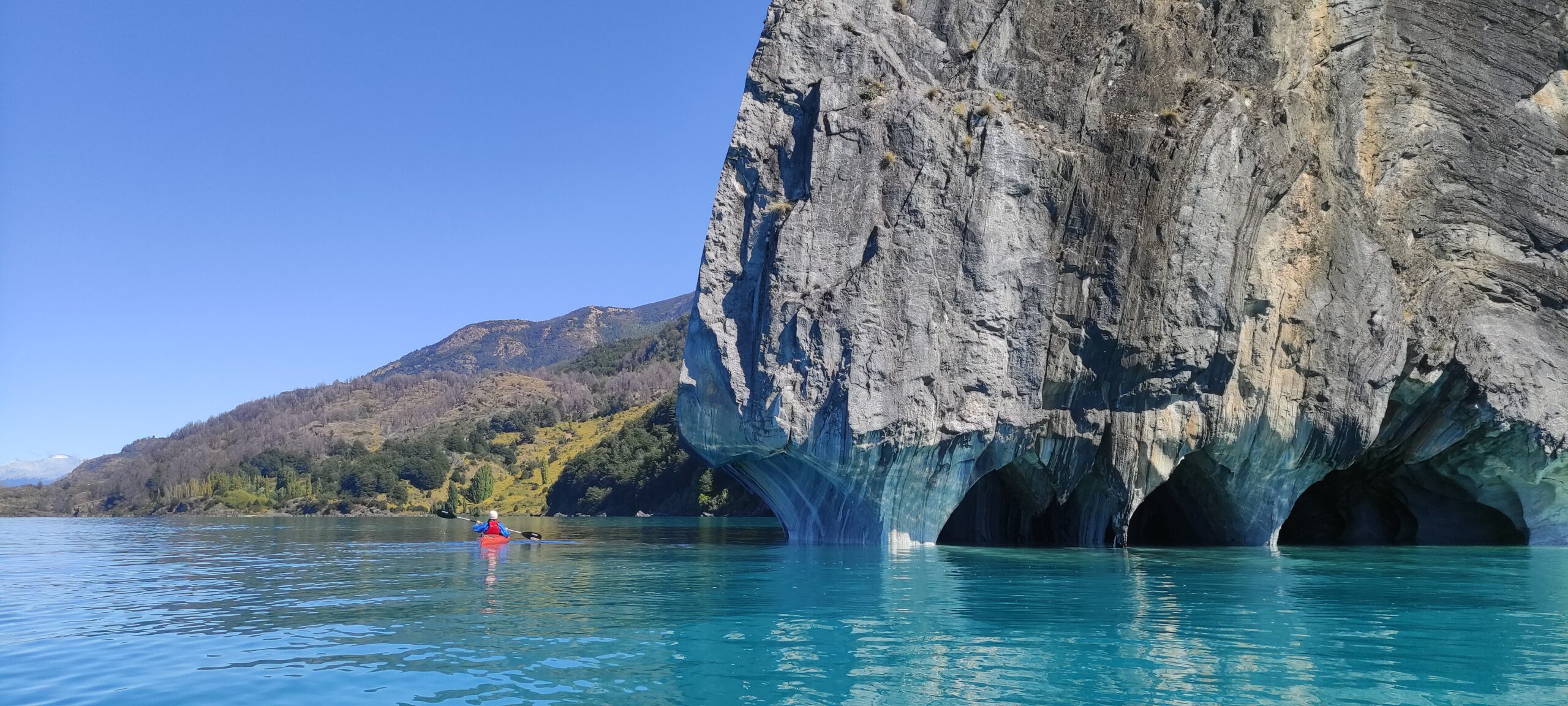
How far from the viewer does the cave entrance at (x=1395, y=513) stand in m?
36.6

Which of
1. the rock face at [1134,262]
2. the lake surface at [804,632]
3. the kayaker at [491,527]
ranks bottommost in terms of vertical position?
the lake surface at [804,632]

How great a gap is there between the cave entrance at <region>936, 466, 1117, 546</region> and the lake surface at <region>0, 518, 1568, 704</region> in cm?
729

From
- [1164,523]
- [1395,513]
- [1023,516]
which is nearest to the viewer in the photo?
[1023,516]

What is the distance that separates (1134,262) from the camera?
30.8m

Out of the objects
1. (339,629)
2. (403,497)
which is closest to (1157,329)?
(339,629)

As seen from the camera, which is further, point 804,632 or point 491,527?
point 491,527

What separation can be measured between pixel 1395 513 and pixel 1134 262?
1596cm

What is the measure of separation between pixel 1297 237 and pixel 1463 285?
5.58 m

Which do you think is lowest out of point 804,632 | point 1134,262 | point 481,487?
point 804,632

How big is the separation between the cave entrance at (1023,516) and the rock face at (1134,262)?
9.2 inches

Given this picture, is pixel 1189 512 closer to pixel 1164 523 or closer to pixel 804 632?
pixel 1164 523

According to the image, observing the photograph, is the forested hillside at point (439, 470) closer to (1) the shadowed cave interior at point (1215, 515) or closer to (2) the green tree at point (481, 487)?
(2) the green tree at point (481, 487)

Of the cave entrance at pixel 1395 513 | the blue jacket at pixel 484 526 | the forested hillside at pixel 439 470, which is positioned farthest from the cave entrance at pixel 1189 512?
the forested hillside at pixel 439 470

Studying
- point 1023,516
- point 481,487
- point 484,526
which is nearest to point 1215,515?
point 1023,516
